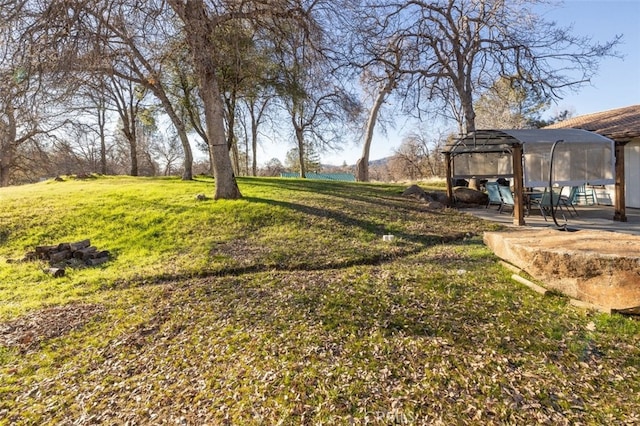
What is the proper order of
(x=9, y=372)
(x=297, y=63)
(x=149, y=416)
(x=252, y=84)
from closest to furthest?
(x=149, y=416) < (x=9, y=372) < (x=297, y=63) < (x=252, y=84)

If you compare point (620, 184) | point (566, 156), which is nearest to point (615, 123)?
point (620, 184)

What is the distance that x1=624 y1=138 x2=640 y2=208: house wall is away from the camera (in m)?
10.1

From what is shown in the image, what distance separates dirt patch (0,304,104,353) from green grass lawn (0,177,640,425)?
20 mm

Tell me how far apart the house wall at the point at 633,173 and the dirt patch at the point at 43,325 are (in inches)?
544

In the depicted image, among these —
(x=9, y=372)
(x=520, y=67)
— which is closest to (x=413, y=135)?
(x=520, y=67)

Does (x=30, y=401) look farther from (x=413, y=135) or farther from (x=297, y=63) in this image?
(x=413, y=135)

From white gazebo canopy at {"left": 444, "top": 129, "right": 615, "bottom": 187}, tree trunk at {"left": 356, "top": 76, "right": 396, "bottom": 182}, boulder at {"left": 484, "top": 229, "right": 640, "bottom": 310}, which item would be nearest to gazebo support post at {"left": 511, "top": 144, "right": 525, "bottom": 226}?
white gazebo canopy at {"left": 444, "top": 129, "right": 615, "bottom": 187}

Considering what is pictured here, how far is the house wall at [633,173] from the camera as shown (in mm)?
10141

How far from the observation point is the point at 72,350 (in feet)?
10.8

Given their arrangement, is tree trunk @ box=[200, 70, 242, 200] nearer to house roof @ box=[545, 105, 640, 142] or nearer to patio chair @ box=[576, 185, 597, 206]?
house roof @ box=[545, 105, 640, 142]

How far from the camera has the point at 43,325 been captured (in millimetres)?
3781

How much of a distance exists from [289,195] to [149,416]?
28.5 ft

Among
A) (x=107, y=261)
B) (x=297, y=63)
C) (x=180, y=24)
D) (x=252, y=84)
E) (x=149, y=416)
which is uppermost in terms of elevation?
(x=252, y=84)

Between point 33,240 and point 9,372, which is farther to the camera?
point 33,240
